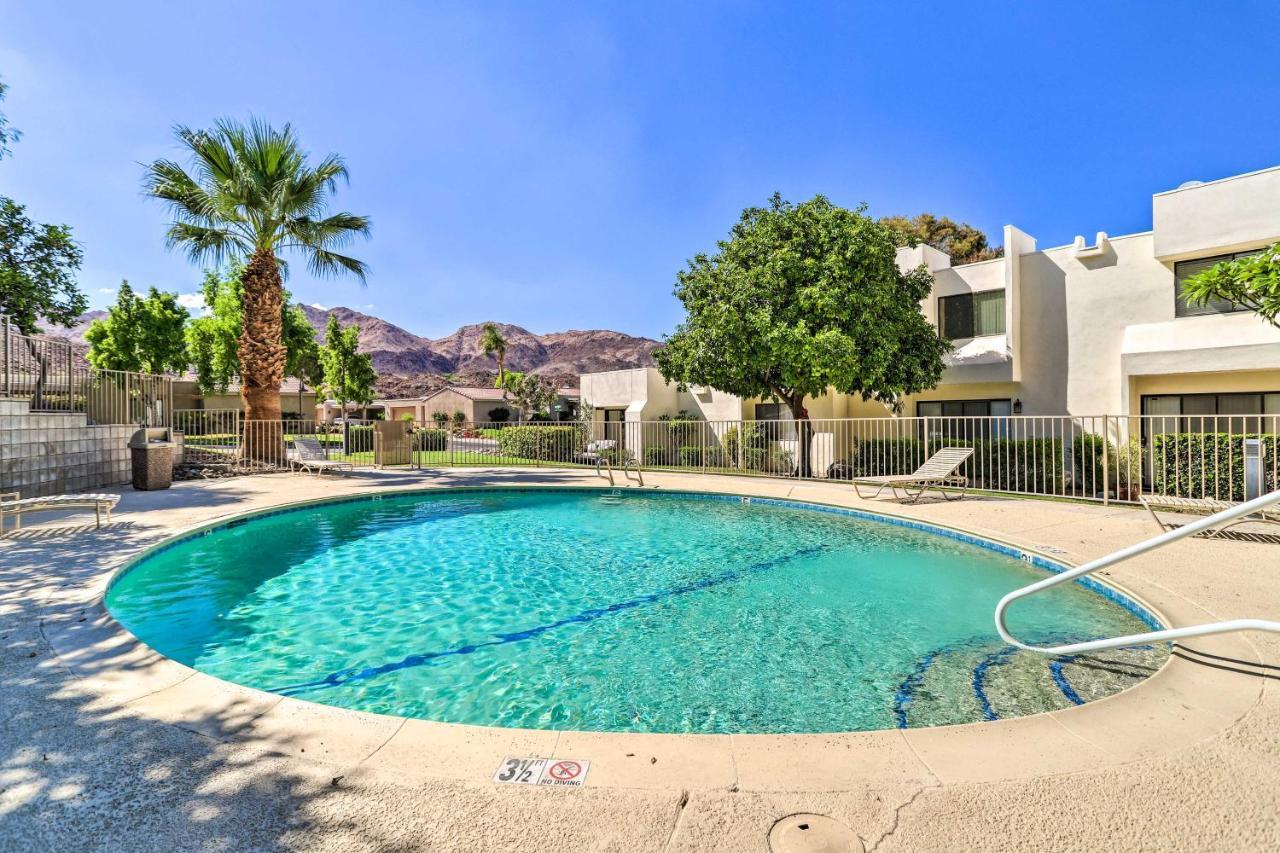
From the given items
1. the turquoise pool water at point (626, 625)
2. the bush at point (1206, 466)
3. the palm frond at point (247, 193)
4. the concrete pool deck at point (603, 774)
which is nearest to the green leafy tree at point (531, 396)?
the palm frond at point (247, 193)

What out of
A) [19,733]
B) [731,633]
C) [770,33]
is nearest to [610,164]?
[770,33]

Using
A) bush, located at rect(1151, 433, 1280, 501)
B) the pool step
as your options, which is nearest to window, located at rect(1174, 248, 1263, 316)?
bush, located at rect(1151, 433, 1280, 501)

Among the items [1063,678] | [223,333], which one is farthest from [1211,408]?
[223,333]

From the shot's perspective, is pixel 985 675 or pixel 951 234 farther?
pixel 951 234

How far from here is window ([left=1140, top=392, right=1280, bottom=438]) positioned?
13.1 metres

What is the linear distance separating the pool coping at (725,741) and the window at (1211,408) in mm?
13146

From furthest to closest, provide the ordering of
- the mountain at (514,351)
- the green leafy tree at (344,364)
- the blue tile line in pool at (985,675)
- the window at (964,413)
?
the mountain at (514,351) → the green leafy tree at (344,364) → the window at (964,413) → the blue tile line in pool at (985,675)

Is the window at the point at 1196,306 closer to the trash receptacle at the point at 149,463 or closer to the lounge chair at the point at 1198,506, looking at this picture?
the lounge chair at the point at 1198,506

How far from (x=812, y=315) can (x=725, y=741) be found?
47.1ft

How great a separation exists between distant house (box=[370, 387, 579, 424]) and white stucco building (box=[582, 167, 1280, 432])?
3453 cm

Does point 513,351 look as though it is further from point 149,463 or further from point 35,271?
point 149,463

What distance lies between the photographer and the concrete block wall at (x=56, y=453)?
372 inches

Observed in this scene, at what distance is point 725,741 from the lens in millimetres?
2715

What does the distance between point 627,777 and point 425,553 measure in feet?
20.9
